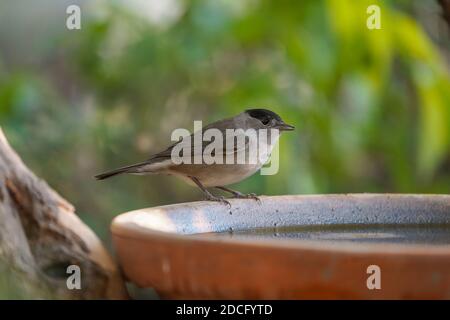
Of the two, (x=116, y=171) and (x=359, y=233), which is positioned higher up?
(x=116, y=171)

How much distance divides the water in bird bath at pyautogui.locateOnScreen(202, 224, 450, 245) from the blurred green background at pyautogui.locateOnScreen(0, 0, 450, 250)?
1.45m

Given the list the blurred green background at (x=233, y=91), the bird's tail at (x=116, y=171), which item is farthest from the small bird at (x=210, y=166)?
the blurred green background at (x=233, y=91)

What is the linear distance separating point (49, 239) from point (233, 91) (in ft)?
8.07

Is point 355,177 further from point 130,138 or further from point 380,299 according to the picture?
point 380,299

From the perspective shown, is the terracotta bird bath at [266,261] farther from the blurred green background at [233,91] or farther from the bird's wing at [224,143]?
the blurred green background at [233,91]

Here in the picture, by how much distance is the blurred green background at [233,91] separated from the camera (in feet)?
15.1

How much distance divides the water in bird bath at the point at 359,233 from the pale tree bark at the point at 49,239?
0.35 m

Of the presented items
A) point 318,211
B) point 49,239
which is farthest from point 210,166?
point 49,239

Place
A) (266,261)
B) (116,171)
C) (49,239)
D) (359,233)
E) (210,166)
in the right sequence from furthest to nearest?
(210,166) → (116,171) → (359,233) → (49,239) → (266,261)

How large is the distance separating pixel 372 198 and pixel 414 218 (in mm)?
150

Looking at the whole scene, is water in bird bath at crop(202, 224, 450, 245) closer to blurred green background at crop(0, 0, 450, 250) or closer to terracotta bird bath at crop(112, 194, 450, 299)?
terracotta bird bath at crop(112, 194, 450, 299)

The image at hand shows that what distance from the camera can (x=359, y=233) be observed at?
286cm

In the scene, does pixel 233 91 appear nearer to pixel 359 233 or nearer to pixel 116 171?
pixel 116 171

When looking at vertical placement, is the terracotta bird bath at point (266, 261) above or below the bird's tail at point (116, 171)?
below
